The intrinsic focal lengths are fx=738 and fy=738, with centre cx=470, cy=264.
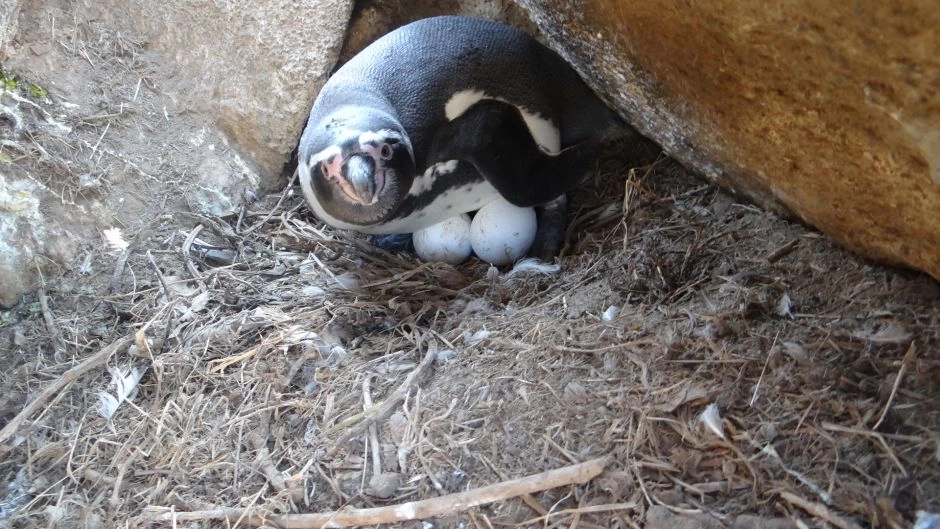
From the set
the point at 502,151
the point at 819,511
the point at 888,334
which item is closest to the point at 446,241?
the point at 502,151

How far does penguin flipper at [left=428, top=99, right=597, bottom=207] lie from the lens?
2471mm

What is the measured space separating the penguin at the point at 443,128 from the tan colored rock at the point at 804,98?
0.38 metres

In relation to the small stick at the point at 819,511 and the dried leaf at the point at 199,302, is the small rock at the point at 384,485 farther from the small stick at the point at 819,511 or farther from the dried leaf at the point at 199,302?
the dried leaf at the point at 199,302

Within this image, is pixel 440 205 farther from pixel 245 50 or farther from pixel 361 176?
pixel 245 50

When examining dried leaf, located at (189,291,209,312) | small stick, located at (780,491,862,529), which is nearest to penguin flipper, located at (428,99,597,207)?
dried leaf, located at (189,291,209,312)

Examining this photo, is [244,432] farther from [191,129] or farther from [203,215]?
[191,129]

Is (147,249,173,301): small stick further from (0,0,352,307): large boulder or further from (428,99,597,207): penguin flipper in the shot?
(428,99,597,207): penguin flipper

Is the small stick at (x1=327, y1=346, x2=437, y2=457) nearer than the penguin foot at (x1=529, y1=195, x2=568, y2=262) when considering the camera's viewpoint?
Yes

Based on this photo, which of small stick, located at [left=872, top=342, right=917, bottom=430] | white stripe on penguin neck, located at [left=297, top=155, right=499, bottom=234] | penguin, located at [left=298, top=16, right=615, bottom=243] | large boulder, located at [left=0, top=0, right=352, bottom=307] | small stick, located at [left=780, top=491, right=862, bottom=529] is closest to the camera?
small stick, located at [left=780, top=491, right=862, bottom=529]

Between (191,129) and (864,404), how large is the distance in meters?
2.40

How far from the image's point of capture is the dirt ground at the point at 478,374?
54.2 inches

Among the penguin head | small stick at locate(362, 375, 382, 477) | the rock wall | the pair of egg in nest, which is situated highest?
the rock wall

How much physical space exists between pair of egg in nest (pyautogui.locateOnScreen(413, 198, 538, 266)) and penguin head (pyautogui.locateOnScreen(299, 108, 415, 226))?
0.42 metres

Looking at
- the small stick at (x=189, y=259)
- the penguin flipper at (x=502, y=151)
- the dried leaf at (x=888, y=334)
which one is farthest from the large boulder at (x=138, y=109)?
the dried leaf at (x=888, y=334)
